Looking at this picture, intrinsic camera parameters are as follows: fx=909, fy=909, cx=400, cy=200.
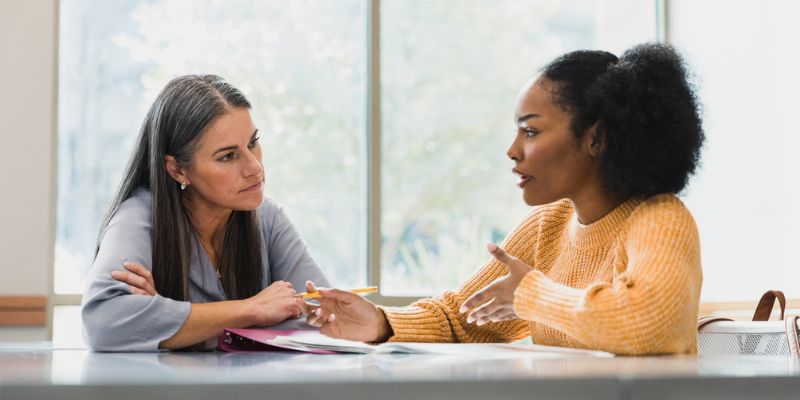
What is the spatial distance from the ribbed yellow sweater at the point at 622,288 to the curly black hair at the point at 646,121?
0.05 metres

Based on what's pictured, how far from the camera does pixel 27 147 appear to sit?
3189 mm

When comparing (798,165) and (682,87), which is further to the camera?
(798,165)

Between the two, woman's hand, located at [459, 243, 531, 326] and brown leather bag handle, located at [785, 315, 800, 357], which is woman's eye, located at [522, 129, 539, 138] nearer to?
woman's hand, located at [459, 243, 531, 326]

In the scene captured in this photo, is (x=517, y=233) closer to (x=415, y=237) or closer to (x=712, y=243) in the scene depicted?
(x=415, y=237)

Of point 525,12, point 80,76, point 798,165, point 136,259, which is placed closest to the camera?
point 136,259

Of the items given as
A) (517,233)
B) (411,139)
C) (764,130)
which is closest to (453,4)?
(411,139)

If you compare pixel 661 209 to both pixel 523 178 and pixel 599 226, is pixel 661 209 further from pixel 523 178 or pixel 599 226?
pixel 523 178

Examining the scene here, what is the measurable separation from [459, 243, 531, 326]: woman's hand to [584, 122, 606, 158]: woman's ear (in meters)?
0.25

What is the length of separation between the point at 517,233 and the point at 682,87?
47cm

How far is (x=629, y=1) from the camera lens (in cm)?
424

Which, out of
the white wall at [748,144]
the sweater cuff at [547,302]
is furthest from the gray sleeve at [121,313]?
the white wall at [748,144]

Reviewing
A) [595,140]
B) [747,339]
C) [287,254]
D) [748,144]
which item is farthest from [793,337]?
[748,144]

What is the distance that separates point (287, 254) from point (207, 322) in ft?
1.53

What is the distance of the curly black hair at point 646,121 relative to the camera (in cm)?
146
